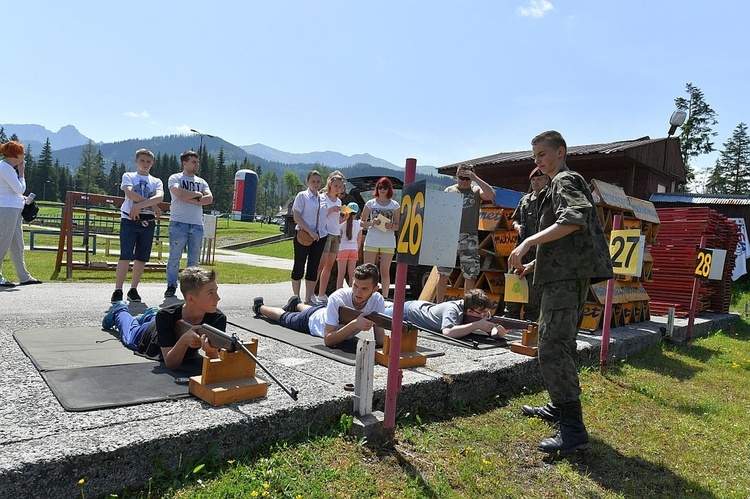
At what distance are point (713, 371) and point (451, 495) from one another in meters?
5.54

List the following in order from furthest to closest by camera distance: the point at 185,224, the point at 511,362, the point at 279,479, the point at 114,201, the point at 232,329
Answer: the point at 114,201 < the point at 185,224 < the point at 232,329 < the point at 511,362 < the point at 279,479

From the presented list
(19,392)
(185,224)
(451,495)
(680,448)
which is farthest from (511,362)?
(185,224)

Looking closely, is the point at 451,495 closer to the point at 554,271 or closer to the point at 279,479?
the point at 279,479

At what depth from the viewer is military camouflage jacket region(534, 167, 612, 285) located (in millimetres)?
3254

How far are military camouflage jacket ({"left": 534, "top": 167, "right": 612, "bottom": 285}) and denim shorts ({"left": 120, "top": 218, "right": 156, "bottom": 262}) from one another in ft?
15.7

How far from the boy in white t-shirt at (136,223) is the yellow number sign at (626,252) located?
17.7 ft

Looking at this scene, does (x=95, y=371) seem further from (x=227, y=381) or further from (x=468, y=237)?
(x=468, y=237)

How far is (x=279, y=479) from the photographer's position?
8.13 feet

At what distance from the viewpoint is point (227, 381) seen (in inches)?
117

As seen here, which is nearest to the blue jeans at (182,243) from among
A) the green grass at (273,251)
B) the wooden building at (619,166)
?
the wooden building at (619,166)

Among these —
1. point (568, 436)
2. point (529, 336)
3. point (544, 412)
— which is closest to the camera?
point (568, 436)

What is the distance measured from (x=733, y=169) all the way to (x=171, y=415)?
69.7 meters

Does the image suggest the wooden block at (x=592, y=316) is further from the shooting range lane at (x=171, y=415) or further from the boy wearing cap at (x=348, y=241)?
the boy wearing cap at (x=348, y=241)

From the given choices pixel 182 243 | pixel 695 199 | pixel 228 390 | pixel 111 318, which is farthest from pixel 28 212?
pixel 695 199
